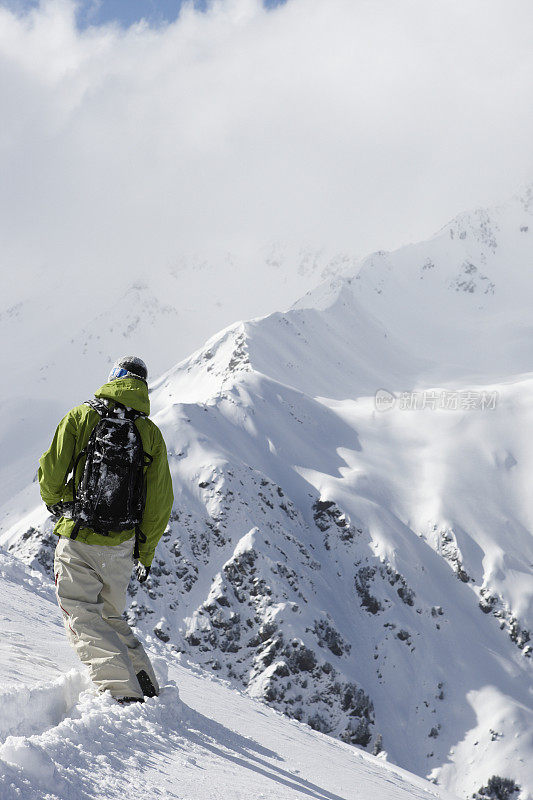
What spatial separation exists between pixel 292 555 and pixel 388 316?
378ft

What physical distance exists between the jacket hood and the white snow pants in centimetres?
121

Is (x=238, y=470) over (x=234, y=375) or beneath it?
beneath

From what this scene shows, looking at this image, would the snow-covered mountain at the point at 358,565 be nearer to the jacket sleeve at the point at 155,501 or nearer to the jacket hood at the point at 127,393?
the jacket sleeve at the point at 155,501

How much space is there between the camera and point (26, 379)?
177125 mm

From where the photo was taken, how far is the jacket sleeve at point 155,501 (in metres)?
6.15

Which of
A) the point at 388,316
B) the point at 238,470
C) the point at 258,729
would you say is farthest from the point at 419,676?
the point at 388,316

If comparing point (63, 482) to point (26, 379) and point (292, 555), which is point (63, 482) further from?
point (26, 379)

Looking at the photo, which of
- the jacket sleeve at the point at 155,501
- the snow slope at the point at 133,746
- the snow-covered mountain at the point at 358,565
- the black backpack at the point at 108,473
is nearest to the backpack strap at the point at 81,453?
the black backpack at the point at 108,473

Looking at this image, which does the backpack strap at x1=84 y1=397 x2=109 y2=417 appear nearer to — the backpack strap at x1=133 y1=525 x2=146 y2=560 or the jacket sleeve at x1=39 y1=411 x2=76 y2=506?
the jacket sleeve at x1=39 y1=411 x2=76 y2=506

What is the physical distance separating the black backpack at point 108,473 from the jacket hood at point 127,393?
0.09 metres

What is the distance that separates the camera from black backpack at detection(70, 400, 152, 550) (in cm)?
581

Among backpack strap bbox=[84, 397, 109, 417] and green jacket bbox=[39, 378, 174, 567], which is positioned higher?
backpack strap bbox=[84, 397, 109, 417]

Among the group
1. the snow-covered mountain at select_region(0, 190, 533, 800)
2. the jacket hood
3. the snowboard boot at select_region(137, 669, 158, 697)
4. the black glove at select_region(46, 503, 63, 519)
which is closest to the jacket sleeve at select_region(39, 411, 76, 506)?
the black glove at select_region(46, 503, 63, 519)

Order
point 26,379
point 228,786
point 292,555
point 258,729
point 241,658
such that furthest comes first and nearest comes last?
1. point 26,379
2. point 292,555
3. point 241,658
4. point 258,729
5. point 228,786
